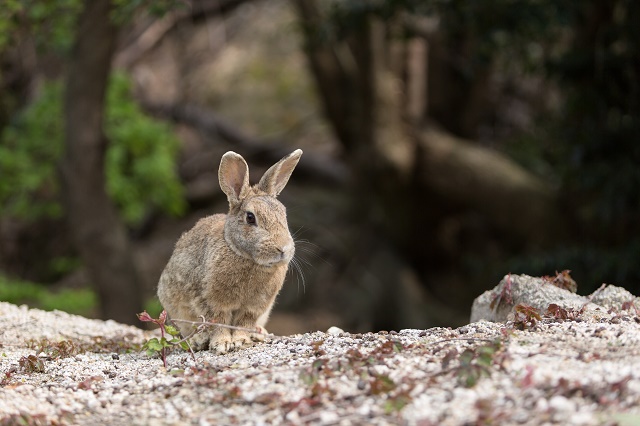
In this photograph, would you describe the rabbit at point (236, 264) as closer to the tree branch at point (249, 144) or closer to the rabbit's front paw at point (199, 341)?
the rabbit's front paw at point (199, 341)

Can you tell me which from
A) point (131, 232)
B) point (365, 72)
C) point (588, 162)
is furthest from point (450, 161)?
point (131, 232)

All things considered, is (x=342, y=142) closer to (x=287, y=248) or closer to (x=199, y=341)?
(x=199, y=341)

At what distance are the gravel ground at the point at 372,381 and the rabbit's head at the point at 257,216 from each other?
56cm

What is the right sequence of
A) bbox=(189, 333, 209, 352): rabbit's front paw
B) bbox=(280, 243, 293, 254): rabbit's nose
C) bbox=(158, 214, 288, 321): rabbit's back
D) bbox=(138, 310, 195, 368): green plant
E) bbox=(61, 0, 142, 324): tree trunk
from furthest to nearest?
bbox=(61, 0, 142, 324): tree trunk
bbox=(189, 333, 209, 352): rabbit's front paw
bbox=(158, 214, 288, 321): rabbit's back
bbox=(280, 243, 293, 254): rabbit's nose
bbox=(138, 310, 195, 368): green plant

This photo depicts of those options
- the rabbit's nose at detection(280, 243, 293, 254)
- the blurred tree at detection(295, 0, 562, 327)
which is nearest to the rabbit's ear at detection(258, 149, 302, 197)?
the rabbit's nose at detection(280, 243, 293, 254)

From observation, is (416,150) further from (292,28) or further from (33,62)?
(33,62)

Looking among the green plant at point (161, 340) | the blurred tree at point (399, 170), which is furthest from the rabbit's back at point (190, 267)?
the blurred tree at point (399, 170)

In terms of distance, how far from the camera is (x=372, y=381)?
4.38 metres

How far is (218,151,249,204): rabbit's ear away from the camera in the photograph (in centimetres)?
608

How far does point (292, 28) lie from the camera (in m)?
11.6

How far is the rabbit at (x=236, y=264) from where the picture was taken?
5.75 m

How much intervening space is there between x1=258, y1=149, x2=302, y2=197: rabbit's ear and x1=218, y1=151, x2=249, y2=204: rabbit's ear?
115 mm

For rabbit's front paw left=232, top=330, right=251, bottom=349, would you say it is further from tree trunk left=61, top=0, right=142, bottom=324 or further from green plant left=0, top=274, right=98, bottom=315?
green plant left=0, top=274, right=98, bottom=315

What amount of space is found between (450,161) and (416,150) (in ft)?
1.69
